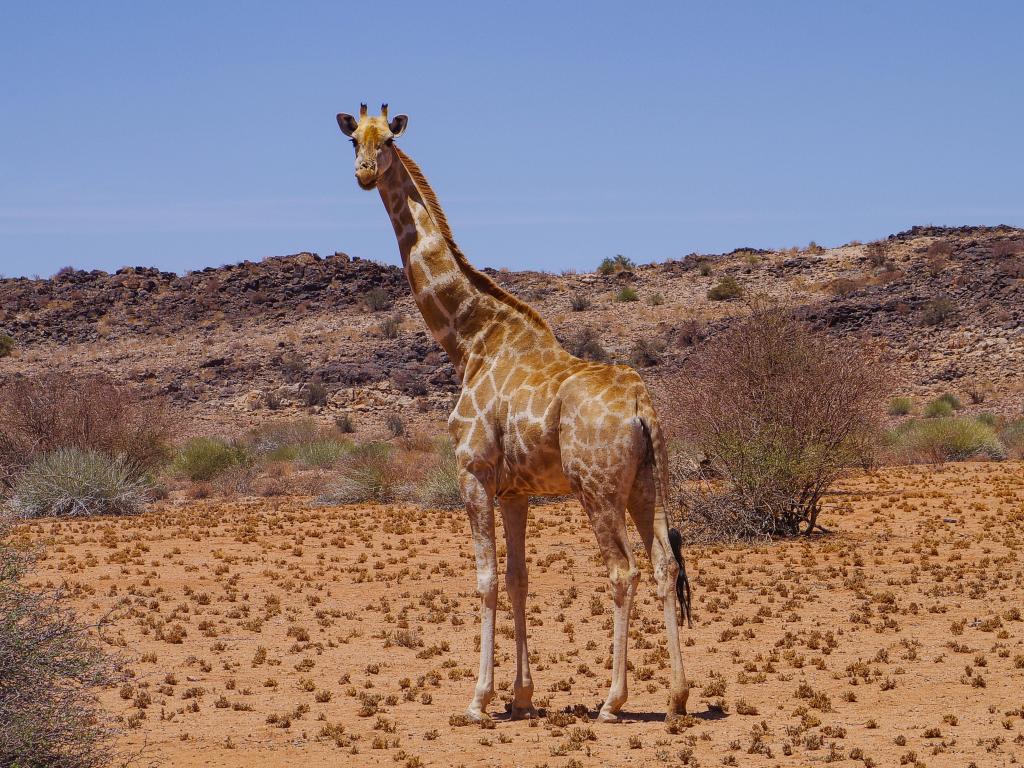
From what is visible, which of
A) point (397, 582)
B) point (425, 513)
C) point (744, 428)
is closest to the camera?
point (397, 582)

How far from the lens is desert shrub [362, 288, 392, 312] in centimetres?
6425

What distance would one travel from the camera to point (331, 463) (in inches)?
1447

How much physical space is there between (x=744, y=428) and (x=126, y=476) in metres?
15.9

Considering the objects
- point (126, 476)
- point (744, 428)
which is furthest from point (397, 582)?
point (126, 476)

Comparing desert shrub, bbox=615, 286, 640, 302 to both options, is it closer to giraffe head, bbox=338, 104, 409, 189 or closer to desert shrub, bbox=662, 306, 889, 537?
desert shrub, bbox=662, 306, 889, 537

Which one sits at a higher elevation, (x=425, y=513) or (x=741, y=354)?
(x=741, y=354)

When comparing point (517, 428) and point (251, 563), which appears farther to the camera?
point (251, 563)

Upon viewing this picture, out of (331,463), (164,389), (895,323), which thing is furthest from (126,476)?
(895,323)

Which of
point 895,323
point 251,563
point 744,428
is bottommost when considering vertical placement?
point 251,563

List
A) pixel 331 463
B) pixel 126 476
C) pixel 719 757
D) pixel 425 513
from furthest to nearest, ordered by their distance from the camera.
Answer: pixel 331 463 < pixel 126 476 < pixel 425 513 < pixel 719 757

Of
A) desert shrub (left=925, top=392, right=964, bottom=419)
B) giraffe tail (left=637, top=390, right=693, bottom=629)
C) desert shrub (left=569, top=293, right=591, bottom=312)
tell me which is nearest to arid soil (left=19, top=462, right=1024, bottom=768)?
giraffe tail (left=637, top=390, right=693, bottom=629)

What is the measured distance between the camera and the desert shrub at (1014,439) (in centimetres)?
3484

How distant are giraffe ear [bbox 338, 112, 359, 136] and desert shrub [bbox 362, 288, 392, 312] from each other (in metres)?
54.3

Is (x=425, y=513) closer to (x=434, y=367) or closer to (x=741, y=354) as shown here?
(x=741, y=354)
